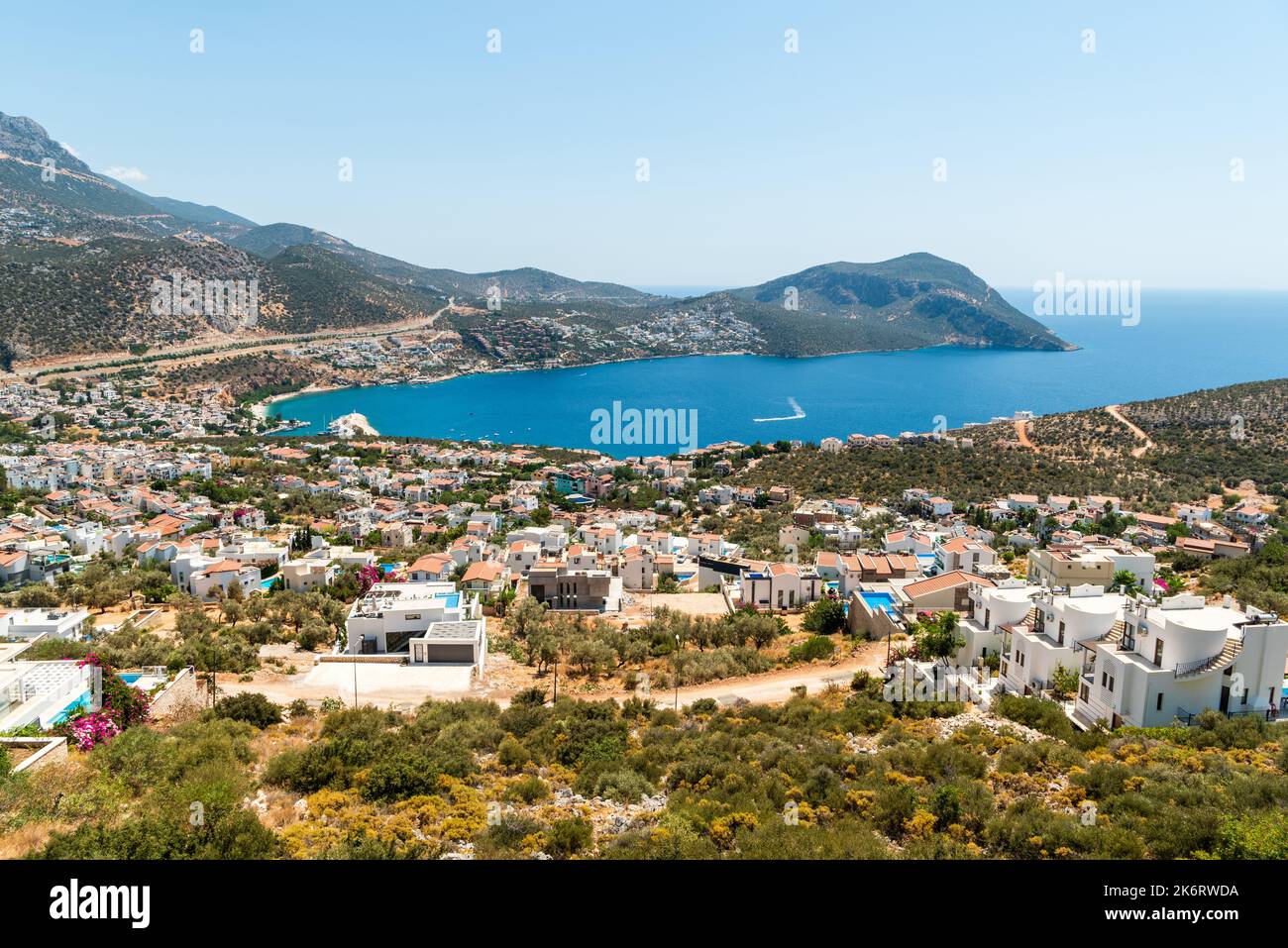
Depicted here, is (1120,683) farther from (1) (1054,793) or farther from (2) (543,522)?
(2) (543,522)

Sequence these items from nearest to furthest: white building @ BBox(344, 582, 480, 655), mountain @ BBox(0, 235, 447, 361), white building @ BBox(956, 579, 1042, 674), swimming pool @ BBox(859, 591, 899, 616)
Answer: white building @ BBox(956, 579, 1042, 674) < white building @ BBox(344, 582, 480, 655) < swimming pool @ BBox(859, 591, 899, 616) < mountain @ BBox(0, 235, 447, 361)

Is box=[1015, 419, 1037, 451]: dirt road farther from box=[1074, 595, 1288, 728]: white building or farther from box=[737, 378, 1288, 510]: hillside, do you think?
box=[1074, 595, 1288, 728]: white building

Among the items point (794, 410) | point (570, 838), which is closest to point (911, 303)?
point (794, 410)

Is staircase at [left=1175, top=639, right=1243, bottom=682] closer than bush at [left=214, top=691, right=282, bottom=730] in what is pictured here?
Yes

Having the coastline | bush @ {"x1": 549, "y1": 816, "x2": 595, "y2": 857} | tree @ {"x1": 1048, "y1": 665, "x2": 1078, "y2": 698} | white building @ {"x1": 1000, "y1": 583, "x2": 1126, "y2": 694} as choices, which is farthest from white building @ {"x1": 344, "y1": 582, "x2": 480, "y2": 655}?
the coastline

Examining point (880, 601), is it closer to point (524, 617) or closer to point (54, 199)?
point (524, 617)

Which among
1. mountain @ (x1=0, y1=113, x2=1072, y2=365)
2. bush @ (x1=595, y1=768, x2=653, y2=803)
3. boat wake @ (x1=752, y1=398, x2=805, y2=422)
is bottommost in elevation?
bush @ (x1=595, y1=768, x2=653, y2=803)
